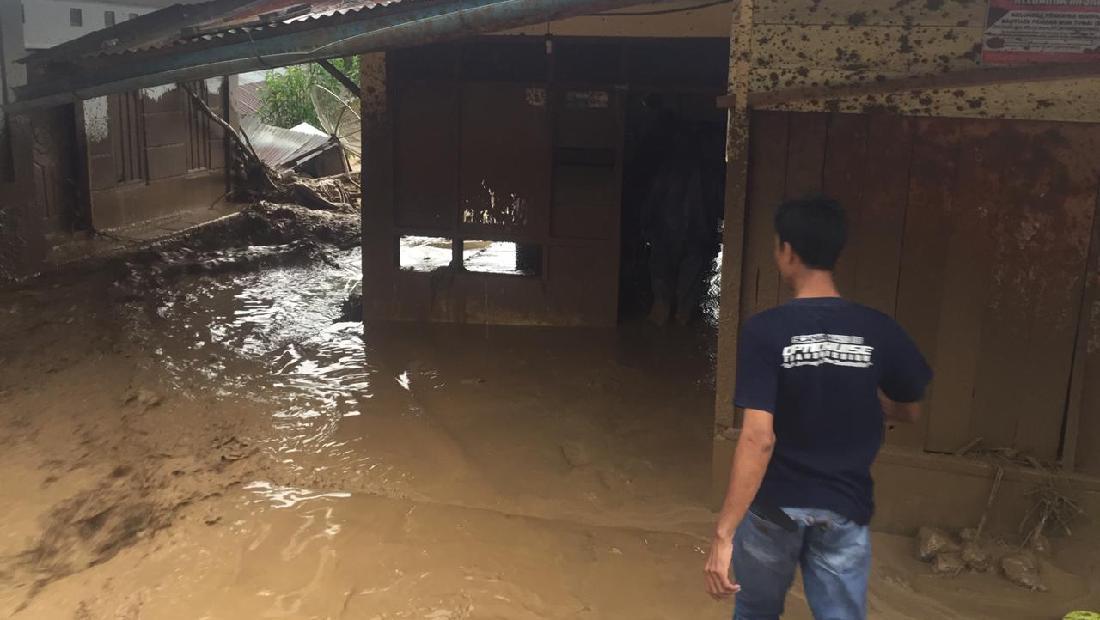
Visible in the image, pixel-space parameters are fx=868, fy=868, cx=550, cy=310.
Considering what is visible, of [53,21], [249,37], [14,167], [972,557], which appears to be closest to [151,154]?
[53,21]

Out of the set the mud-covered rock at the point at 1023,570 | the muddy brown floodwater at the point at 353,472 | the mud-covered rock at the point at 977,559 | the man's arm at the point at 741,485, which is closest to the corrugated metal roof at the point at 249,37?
the muddy brown floodwater at the point at 353,472

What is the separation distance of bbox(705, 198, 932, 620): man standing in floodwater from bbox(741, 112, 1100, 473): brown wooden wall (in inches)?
64.3

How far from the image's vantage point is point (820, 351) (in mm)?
2361

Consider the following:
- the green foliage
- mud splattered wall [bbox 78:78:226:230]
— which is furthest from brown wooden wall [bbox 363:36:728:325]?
the green foliage

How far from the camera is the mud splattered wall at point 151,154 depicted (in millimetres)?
9609

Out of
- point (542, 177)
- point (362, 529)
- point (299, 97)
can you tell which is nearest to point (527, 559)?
point (362, 529)

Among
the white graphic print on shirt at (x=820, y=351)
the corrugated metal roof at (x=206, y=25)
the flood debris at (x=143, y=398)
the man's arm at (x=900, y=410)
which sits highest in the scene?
the corrugated metal roof at (x=206, y=25)

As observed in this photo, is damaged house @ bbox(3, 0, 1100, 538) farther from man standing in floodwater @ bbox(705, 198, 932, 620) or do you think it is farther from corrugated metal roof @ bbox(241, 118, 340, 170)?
corrugated metal roof @ bbox(241, 118, 340, 170)

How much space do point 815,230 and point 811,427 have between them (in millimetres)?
548

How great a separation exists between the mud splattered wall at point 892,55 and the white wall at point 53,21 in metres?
7.16

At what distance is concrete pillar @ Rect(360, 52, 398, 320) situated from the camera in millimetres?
7520

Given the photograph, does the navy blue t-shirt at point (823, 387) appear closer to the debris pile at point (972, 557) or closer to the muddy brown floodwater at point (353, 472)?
the muddy brown floodwater at point (353, 472)

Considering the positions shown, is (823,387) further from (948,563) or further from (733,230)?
(948,563)

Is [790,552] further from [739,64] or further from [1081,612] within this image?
[739,64]
